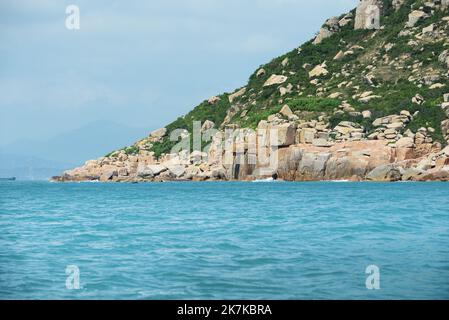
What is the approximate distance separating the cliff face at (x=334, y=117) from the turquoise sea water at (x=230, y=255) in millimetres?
52284

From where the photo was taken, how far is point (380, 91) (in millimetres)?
111062

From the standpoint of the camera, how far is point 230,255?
817 inches

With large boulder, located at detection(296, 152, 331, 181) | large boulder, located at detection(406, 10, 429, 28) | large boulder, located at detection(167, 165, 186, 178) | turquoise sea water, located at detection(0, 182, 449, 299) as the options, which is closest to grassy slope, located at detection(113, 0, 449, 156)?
large boulder, located at detection(406, 10, 429, 28)

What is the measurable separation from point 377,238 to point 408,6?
380 feet

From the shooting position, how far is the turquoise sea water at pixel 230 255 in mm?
15570

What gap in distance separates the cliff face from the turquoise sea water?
52.3 m

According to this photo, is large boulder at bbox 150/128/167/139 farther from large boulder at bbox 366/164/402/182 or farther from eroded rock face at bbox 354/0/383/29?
large boulder at bbox 366/164/402/182

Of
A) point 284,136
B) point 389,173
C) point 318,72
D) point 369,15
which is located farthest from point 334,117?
point 369,15

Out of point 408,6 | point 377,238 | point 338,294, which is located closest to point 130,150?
point 408,6

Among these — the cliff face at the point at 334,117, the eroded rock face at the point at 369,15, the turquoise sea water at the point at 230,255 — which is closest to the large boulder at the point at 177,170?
the cliff face at the point at 334,117

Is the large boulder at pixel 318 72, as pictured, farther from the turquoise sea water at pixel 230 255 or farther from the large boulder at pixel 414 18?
the turquoise sea water at pixel 230 255

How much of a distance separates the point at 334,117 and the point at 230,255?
84032 millimetres

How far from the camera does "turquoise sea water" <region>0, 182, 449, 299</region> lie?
51.1 ft
